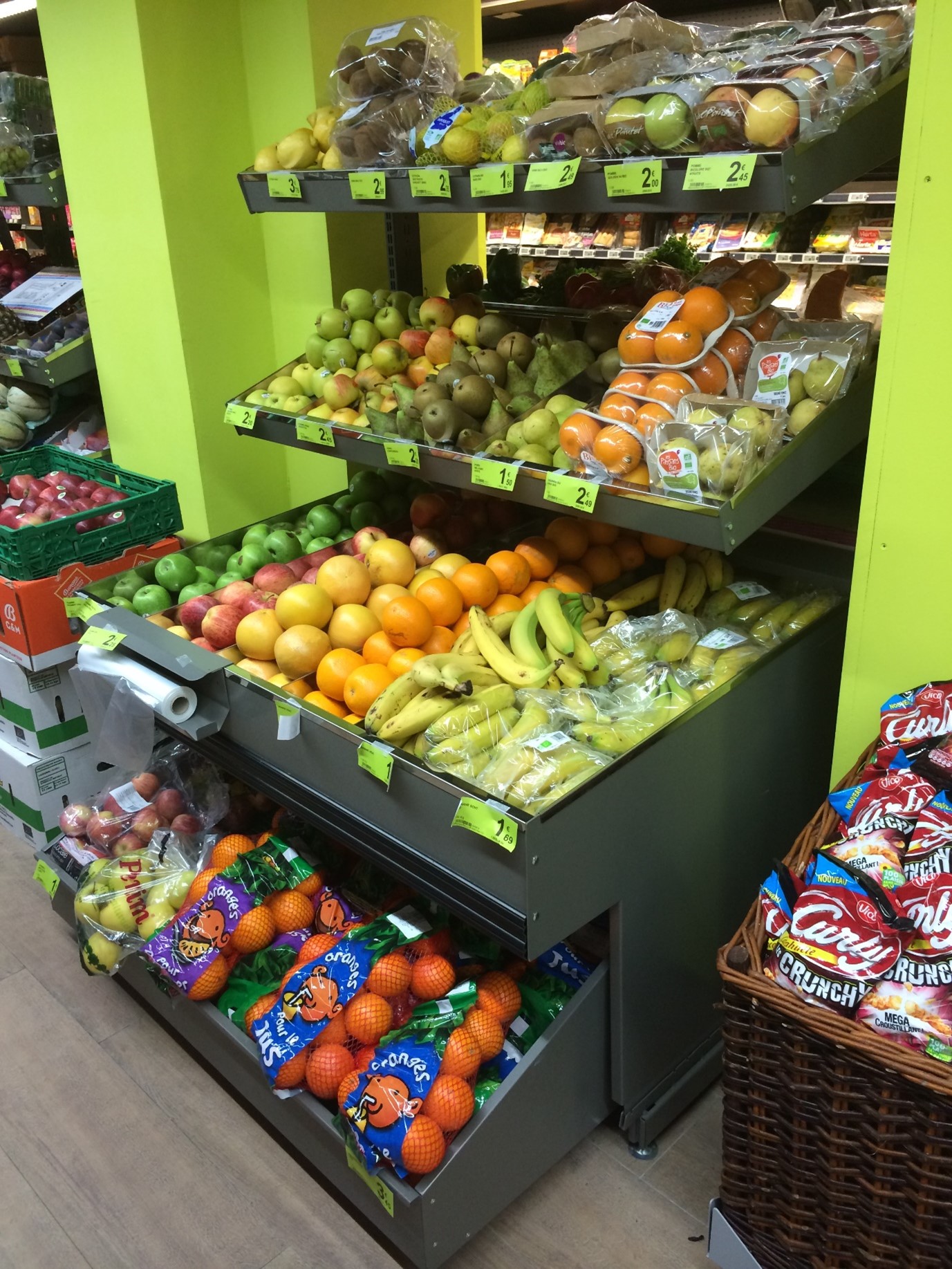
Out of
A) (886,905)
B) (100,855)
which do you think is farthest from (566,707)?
(100,855)

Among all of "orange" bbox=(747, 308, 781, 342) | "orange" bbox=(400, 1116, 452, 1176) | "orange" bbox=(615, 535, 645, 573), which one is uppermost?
"orange" bbox=(747, 308, 781, 342)

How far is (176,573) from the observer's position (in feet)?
8.09

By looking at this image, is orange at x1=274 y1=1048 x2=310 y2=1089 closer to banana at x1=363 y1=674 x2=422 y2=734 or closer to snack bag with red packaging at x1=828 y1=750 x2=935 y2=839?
banana at x1=363 y1=674 x2=422 y2=734

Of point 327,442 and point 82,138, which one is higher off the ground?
point 82,138

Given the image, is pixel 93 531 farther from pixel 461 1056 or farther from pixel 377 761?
pixel 461 1056

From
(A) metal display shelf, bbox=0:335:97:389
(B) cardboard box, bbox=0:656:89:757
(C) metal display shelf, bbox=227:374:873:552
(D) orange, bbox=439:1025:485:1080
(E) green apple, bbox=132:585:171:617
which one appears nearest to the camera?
(C) metal display shelf, bbox=227:374:873:552

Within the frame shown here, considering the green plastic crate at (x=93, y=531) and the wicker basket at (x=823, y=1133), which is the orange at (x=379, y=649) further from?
the green plastic crate at (x=93, y=531)

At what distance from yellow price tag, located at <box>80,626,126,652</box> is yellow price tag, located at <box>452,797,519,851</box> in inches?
39.5

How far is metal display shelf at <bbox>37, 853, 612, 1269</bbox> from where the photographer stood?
1.62m

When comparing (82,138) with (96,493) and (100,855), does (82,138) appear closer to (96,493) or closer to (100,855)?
(96,493)

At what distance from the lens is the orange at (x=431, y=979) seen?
1.81 m

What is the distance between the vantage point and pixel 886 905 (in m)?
1.31

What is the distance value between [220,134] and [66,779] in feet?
6.12

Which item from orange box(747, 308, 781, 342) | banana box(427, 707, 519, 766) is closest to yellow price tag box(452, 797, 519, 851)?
banana box(427, 707, 519, 766)
